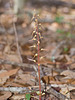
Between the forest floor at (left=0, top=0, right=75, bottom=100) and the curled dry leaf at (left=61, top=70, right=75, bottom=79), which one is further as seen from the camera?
the curled dry leaf at (left=61, top=70, right=75, bottom=79)

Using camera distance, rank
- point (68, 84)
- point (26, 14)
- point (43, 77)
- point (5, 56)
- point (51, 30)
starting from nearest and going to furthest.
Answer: point (68, 84) < point (43, 77) < point (5, 56) < point (51, 30) < point (26, 14)

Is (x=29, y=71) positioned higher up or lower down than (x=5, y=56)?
lower down

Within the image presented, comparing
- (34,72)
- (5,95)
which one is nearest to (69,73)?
(34,72)

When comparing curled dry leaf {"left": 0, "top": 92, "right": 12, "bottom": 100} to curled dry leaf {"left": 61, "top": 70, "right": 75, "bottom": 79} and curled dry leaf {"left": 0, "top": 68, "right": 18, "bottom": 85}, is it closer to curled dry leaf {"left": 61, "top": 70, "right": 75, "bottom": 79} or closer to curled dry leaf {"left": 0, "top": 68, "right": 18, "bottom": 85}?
curled dry leaf {"left": 0, "top": 68, "right": 18, "bottom": 85}

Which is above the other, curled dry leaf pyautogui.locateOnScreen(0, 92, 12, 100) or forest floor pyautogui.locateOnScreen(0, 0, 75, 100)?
forest floor pyautogui.locateOnScreen(0, 0, 75, 100)

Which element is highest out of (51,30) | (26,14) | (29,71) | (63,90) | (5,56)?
(26,14)

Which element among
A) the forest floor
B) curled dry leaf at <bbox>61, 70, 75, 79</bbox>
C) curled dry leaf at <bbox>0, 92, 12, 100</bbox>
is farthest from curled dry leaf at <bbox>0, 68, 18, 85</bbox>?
curled dry leaf at <bbox>61, 70, 75, 79</bbox>

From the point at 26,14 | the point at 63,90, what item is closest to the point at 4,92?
the point at 63,90

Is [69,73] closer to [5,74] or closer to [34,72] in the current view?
[34,72]

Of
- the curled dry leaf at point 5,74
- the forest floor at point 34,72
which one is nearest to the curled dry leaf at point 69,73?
the forest floor at point 34,72

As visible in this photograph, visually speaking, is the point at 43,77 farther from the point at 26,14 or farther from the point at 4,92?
the point at 26,14

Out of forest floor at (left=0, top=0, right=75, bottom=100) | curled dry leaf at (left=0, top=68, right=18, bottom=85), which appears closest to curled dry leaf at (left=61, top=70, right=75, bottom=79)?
forest floor at (left=0, top=0, right=75, bottom=100)
